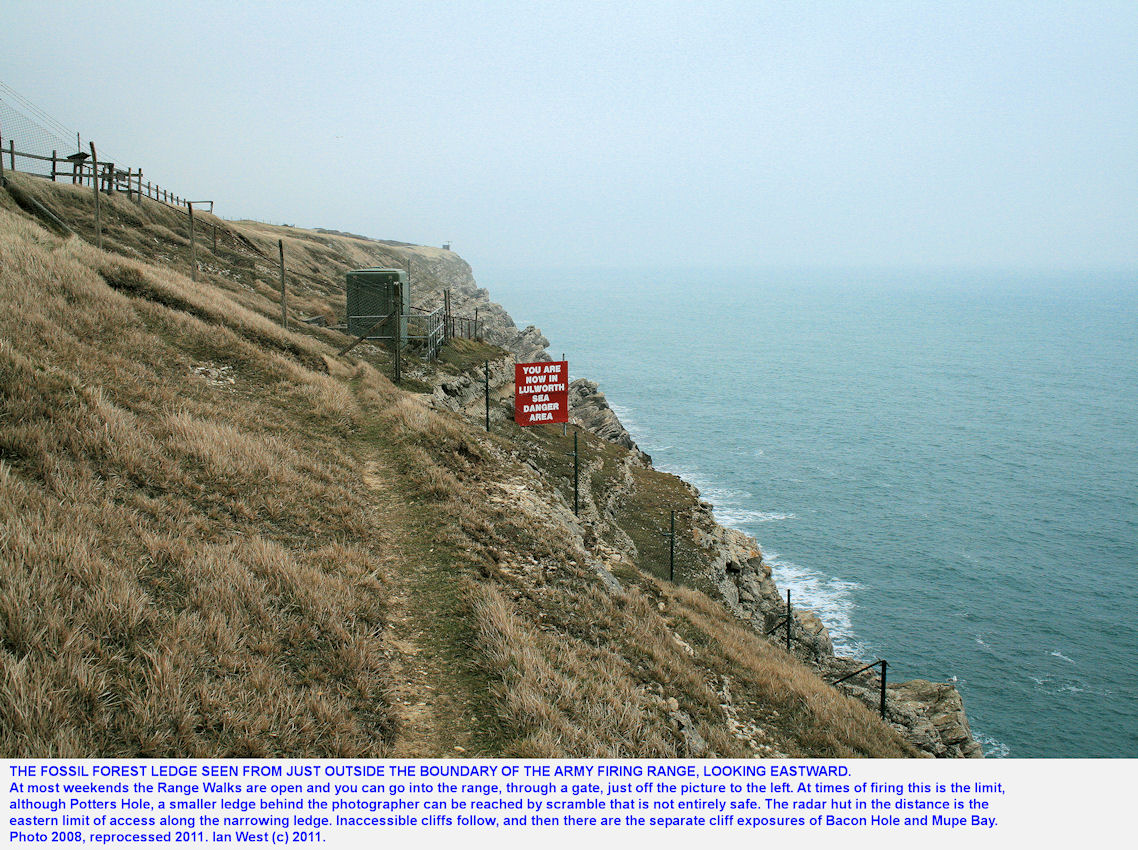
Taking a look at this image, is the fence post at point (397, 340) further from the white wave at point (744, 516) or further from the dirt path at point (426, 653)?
the white wave at point (744, 516)

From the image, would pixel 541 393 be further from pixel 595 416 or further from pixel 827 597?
pixel 827 597

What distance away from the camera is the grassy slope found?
6246 mm

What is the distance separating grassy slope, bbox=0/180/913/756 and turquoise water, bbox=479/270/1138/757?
2036 centimetres

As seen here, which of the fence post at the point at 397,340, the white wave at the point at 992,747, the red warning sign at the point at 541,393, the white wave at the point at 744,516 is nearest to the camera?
the white wave at the point at 992,747

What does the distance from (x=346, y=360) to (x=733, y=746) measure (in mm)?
21288

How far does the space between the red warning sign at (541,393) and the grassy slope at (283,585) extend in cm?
1198

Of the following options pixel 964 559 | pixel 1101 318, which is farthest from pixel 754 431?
pixel 1101 318

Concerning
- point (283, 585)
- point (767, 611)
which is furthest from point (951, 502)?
point (283, 585)

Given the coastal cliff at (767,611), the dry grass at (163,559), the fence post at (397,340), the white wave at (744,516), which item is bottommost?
the white wave at (744,516)

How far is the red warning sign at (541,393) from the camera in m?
31.2

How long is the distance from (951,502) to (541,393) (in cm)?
3635

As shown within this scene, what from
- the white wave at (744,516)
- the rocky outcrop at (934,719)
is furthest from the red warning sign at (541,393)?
the white wave at (744,516)

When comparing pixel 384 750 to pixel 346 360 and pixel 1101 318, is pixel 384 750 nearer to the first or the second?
pixel 346 360

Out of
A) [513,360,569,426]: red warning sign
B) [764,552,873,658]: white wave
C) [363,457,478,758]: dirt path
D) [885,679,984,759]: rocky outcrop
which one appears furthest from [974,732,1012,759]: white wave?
[363,457,478,758]: dirt path
